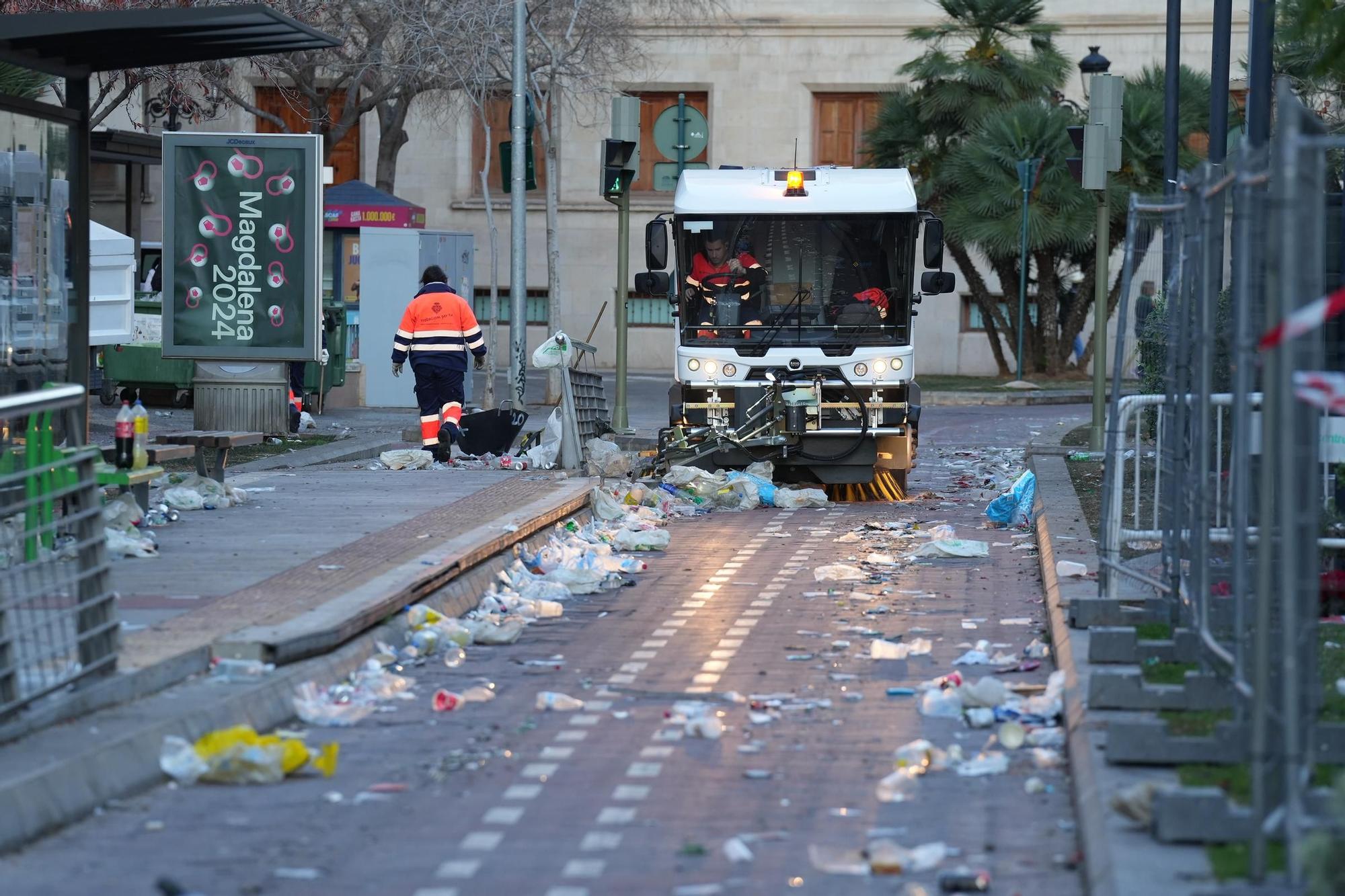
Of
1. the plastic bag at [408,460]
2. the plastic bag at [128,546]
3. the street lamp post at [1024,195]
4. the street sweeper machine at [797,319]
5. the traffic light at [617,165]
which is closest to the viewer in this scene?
the plastic bag at [128,546]

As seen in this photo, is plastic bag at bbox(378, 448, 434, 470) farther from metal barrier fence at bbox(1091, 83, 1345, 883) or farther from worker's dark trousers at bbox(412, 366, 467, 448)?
metal barrier fence at bbox(1091, 83, 1345, 883)

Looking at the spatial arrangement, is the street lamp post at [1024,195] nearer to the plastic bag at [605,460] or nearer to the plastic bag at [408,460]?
the plastic bag at [605,460]

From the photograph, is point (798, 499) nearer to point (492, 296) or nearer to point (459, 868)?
point (459, 868)

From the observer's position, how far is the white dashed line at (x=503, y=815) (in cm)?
624

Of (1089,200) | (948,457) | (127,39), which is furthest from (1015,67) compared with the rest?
(127,39)

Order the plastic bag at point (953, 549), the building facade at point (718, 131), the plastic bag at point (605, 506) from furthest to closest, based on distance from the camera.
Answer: the building facade at point (718, 131) → the plastic bag at point (605, 506) → the plastic bag at point (953, 549)

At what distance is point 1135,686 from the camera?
7.29 m

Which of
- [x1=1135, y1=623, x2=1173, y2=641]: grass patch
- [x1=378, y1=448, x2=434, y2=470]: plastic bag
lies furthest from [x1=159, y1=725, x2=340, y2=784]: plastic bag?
[x1=378, y1=448, x2=434, y2=470]: plastic bag

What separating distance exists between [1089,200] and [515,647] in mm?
26958

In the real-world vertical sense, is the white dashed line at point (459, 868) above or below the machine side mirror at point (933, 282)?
below


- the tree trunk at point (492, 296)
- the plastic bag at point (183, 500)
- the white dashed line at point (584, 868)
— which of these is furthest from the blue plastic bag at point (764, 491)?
the white dashed line at point (584, 868)

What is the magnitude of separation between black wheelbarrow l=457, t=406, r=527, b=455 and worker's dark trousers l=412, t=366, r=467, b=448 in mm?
149

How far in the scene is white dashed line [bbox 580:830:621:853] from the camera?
5941 millimetres

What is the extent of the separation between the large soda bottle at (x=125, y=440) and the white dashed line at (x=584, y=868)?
634cm
